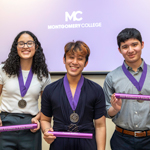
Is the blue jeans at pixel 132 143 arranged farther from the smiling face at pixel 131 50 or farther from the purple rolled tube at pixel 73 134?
the smiling face at pixel 131 50

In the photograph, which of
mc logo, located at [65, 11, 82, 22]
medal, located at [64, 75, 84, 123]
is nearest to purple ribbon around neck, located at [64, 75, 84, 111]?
medal, located at [64, 75, 84, 123]

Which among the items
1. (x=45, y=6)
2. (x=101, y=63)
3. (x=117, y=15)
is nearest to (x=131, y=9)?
(x=117, y=15)

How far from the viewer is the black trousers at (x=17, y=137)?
1.73 meters

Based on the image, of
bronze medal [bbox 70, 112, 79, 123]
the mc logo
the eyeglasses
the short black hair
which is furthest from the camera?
the mc logo

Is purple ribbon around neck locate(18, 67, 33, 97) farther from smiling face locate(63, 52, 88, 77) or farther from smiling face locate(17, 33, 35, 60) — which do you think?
smiling face locate(63, 52, 88, 77)

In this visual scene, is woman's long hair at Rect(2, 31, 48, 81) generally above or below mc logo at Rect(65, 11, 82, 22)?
below

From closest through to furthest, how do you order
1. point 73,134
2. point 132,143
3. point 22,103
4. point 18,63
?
point 73,134 < point 132,143 < point 22,103 < point 18,63

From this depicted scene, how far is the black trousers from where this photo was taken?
5.66ft

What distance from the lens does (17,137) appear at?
5.66 feet

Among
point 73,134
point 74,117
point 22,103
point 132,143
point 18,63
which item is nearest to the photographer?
point 73,134

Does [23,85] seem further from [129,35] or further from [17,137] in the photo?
[129,35]

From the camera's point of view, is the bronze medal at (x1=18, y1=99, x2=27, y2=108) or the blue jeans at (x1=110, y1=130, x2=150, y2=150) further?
the bronze medal at (x1=18, y1=99, x2=27, y2=108)

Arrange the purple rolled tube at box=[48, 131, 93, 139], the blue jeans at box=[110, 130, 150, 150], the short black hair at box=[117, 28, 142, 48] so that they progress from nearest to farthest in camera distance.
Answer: the purple rolled tube at box=[48, 131, 93, 139] → the blue jeans at box=[110, 130, 150, 150] → the short black hair at box=[117, 28, 142, 48]

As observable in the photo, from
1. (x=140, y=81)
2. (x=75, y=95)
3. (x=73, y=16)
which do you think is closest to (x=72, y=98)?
(x=75, y=95)
